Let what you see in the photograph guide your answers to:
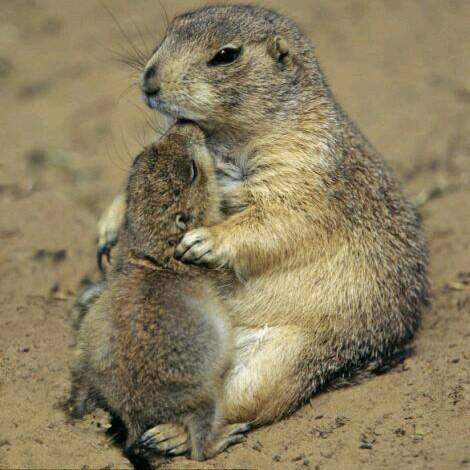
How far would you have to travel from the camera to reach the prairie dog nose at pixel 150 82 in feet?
17.1

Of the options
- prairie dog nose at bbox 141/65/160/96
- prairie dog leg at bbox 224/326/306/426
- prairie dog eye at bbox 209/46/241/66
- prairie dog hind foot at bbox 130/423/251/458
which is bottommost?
prairie dog hind foot at bbox 130/423/251/458

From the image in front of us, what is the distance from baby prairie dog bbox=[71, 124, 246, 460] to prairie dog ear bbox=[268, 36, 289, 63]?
0.77 meters

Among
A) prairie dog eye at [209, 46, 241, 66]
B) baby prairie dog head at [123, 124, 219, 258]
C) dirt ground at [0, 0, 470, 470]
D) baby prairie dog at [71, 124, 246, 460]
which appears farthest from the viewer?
prairie dog eye at [209, 46, 241, 66]

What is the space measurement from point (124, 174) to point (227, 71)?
129 inches

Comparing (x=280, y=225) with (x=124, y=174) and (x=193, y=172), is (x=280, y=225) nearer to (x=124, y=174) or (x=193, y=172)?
(x=193, y=172)

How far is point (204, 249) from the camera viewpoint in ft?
16.6

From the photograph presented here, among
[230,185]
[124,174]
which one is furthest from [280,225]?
[124,174]

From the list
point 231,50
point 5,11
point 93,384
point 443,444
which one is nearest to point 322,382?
point 443,444

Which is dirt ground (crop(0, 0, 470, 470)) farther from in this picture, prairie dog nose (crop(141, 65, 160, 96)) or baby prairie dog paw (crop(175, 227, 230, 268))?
prairie dog nose (crop(141, 65, 160, 96))

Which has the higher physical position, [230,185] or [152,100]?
[152,100]

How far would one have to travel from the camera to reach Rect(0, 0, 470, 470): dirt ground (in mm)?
4832

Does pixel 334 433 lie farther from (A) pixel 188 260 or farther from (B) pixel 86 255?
(B) pixel 86 255

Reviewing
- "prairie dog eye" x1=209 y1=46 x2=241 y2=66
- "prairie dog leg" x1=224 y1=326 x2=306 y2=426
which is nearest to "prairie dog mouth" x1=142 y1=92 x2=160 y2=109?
"prairie dog eye" x1=209 y1=46 x2=241 y2=66

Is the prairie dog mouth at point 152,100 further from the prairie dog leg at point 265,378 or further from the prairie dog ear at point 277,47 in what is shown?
the prairie dog leg at point 265,378
